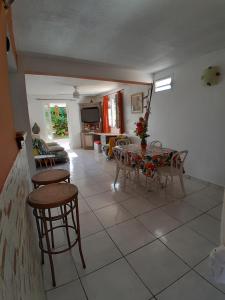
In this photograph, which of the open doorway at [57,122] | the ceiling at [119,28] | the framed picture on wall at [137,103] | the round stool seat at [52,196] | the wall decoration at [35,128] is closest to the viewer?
the round stool seat at [52,196]

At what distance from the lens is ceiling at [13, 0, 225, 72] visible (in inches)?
58.8

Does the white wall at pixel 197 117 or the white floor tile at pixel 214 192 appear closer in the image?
the white floor tile at pixel 214 192

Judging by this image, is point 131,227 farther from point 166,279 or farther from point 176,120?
point 176,120

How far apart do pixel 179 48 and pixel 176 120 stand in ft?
4.56

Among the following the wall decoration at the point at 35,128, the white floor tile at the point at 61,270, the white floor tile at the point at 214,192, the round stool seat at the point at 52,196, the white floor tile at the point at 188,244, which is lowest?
the white floor tile at the point at 61,270

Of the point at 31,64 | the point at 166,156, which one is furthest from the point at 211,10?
the point at 31,64

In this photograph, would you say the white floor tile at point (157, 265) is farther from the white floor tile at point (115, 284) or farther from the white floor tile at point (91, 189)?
the white floor tile at point (91, 189)

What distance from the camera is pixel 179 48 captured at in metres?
2.50

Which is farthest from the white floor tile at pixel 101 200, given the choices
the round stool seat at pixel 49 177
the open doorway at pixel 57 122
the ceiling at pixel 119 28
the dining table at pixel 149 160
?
the open doorway at pixel 57 122

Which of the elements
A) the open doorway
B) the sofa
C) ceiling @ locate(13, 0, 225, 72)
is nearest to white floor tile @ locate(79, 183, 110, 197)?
the sofa

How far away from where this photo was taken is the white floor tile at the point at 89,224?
6.50ft

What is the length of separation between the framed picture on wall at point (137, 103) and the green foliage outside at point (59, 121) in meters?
3.75

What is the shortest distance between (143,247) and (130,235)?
0.70 ft

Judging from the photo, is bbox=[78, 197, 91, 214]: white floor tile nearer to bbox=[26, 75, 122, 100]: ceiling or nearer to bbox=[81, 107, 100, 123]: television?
bbox=[26, 75, 122, 100]: ceiling
